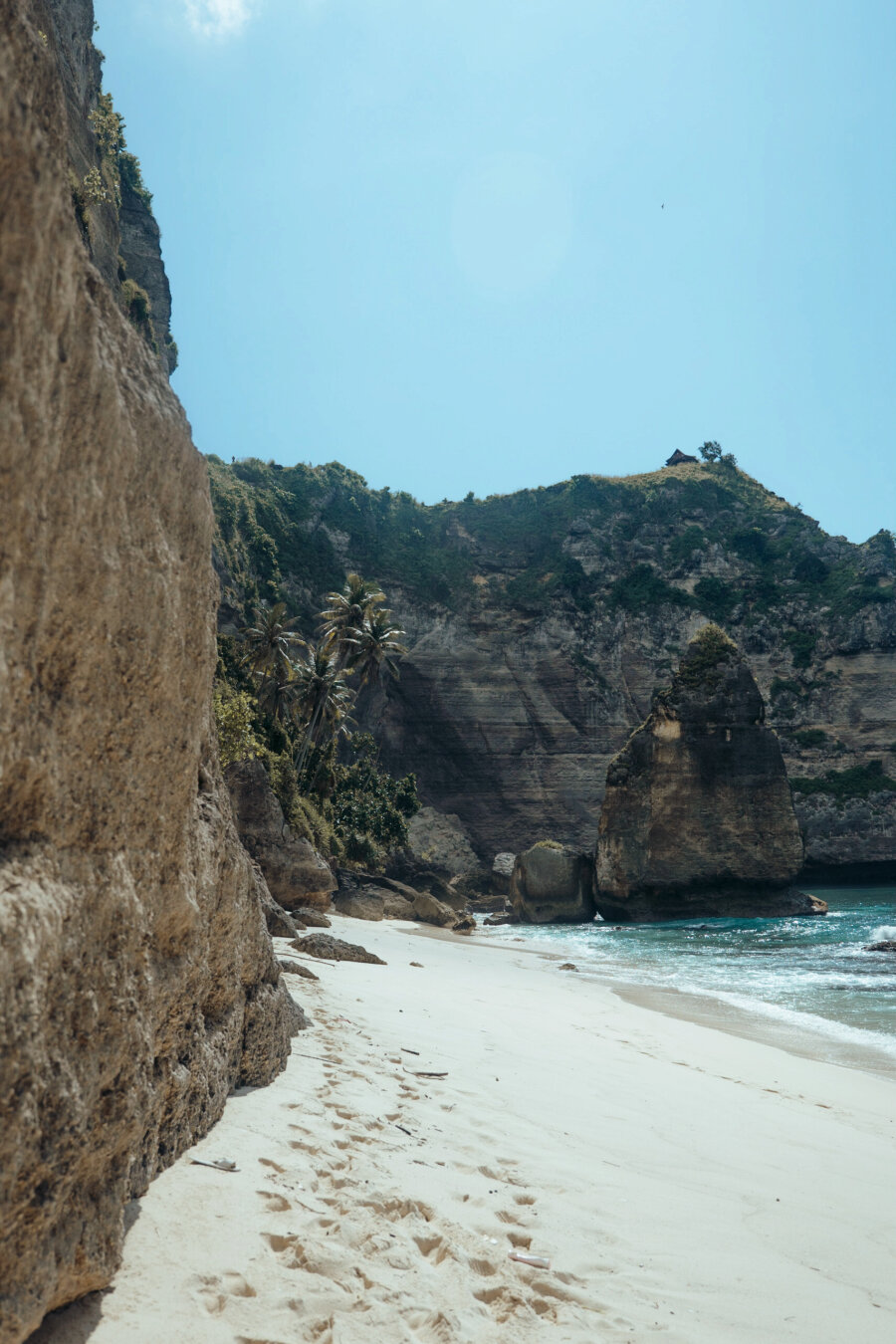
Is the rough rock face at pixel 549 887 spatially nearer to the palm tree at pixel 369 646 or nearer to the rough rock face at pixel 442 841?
the palm tree at pixel 369 646

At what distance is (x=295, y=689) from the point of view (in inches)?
1409

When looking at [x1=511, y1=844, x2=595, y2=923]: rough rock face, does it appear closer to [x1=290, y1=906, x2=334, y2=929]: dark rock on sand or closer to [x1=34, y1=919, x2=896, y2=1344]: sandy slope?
[x1=290, y1=906, x2=334, y2=929]: dark rock on sand

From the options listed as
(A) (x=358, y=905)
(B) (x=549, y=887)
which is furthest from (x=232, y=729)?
(B) (x=549, y=887)

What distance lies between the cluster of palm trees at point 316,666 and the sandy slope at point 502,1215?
2675 cm

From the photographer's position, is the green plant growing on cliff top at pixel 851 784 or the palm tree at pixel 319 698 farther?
the green plant growing on cliff top at pixel 851 784

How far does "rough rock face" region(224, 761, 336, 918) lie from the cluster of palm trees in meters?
14.3

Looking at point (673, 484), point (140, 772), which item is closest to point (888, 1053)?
point (140, 772)

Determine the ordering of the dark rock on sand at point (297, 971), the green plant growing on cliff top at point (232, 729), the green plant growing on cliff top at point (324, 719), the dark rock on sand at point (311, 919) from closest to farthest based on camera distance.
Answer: the dark rock on sand at point (297, 971) < the dark rock on sand at point (311, 919) < the green plant growing on cliff top at point (232, 729) < the green plant growing on cliff top at point (324, 719)

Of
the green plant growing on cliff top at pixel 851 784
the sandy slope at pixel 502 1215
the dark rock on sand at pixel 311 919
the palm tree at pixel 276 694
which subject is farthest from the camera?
the green plant growing on cliff top at pixel 851 784

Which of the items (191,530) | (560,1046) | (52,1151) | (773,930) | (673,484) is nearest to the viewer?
(52,1151)

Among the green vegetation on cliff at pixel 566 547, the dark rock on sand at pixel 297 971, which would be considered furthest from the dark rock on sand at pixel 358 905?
the green vegetation on cliff at pixel 566 547

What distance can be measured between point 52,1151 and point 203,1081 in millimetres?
1379

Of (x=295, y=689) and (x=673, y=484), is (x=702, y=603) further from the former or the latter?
(x=295, y=689)

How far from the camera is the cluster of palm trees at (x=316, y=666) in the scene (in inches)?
1314
